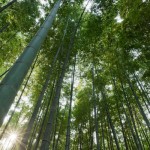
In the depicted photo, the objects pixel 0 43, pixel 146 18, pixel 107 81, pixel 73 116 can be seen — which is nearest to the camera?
pixel 146 18

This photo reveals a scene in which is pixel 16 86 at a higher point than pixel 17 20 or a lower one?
lower

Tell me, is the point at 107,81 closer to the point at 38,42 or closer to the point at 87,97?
the point at 87,97

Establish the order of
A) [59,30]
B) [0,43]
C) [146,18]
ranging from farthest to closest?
1. [59,30]
2. [0,43]
3. [146,18]

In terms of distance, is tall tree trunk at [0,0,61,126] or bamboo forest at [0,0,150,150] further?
bamboo forest at [0,0,150,150]

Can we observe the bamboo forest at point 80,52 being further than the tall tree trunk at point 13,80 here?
Yes

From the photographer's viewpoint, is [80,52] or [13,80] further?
[80,52]

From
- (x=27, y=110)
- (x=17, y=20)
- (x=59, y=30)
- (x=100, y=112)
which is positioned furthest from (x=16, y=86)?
(x=27, y=110)

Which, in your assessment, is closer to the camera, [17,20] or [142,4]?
[142,4]

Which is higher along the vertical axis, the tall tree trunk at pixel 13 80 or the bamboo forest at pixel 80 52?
the bamboo forest at pixel 80 52

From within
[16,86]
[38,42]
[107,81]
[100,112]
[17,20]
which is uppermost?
[107,81]

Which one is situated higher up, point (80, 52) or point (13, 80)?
point (80, 52)

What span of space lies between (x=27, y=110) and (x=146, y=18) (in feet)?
26.2

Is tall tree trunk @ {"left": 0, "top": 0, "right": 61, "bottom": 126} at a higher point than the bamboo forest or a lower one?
lower

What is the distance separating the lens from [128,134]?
962 centimetres
